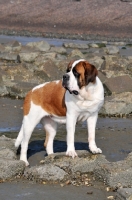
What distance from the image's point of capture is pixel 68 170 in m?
8.38

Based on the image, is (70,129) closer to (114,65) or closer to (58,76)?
(58,76)

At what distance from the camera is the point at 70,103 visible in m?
8.70

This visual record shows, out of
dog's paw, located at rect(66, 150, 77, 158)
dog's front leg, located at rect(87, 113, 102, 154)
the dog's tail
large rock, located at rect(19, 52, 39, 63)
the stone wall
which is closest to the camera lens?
dog's paw, located at rect(66, 150, 77, 158)

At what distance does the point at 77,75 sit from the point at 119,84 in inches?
286

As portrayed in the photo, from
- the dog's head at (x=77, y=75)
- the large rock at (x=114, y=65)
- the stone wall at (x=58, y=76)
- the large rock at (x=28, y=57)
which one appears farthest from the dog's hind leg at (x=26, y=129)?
the large rock at (x=28, y=57)

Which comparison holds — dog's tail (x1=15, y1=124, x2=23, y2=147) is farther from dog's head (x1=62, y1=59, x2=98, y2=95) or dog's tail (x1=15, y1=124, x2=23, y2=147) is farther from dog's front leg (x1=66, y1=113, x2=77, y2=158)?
dog's head (x1=62, y1=59, x2=98, y2=95)

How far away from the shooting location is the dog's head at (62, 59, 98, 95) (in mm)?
8352

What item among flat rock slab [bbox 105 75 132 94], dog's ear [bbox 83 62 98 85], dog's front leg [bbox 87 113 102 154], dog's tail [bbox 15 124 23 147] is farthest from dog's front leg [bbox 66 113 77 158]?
flat rock slab [bbox 105 75 132 94]

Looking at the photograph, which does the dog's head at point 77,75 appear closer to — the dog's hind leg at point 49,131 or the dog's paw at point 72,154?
the dog's paw at point 72,154

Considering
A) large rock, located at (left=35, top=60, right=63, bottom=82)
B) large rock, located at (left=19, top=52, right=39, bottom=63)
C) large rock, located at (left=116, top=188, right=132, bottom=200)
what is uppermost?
large rock, located at (left=116, top=188, right=132, bottom=200)

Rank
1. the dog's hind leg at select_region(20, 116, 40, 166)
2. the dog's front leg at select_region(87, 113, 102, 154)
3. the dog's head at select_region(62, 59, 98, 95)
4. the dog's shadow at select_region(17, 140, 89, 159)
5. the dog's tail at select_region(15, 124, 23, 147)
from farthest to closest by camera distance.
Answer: the dog's shadow at select_region(17, 140, 89, 159)
the dog's tail at select_region(15, 124, 23, 147)
the dog's hind leg at select_region(20, 116, 40, 166)
the dog's front leg at select_region(87, 113, 102, 154)
the dog's head at select_region(62, 59, 98, 95)

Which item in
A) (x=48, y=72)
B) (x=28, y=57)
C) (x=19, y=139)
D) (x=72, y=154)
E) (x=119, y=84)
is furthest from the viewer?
(x=28, y=57)

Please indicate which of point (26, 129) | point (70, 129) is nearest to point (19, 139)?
point (26, 129)

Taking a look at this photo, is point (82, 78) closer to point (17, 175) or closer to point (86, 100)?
point (86, 100)
